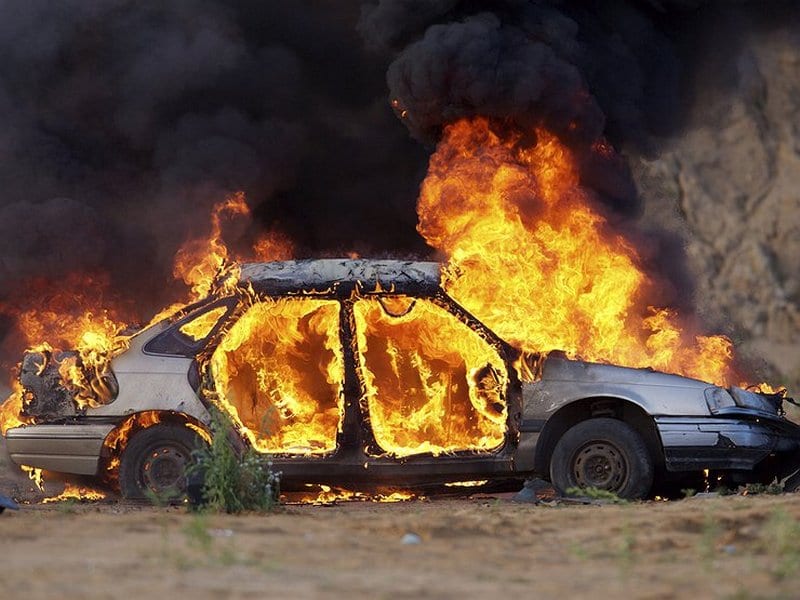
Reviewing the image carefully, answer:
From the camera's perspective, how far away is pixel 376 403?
8.83 metres

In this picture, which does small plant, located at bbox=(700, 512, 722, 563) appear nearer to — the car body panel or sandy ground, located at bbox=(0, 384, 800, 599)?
sandy ground, located at bbox=(0, 384, 800, 599)

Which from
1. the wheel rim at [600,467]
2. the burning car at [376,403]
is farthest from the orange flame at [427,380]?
the wheel rim at [600,467]

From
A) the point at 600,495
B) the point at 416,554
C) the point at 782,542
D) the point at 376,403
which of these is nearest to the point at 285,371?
the point at 376,403

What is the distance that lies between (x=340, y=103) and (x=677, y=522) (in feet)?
28.7

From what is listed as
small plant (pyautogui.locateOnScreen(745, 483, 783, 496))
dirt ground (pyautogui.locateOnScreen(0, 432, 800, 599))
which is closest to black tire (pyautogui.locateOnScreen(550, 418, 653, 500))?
small plant (pyautogui.locateOnScreen(745, 483, 783, 496))

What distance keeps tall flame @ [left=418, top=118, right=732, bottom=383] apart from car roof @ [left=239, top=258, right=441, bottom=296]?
205mm

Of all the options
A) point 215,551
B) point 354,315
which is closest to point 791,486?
point 354,315

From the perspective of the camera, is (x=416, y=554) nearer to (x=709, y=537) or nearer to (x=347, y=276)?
(x=709, y=537)

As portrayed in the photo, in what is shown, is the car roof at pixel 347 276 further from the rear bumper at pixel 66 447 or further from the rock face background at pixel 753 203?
the rock face background at pixel 753 203

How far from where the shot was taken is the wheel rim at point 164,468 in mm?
8844

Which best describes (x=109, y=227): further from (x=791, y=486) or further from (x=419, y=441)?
(x=791, y=486)

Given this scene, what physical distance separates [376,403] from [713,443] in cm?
224

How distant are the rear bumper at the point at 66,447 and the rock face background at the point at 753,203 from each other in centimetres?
1369

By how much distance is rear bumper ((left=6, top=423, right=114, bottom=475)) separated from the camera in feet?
28.8
